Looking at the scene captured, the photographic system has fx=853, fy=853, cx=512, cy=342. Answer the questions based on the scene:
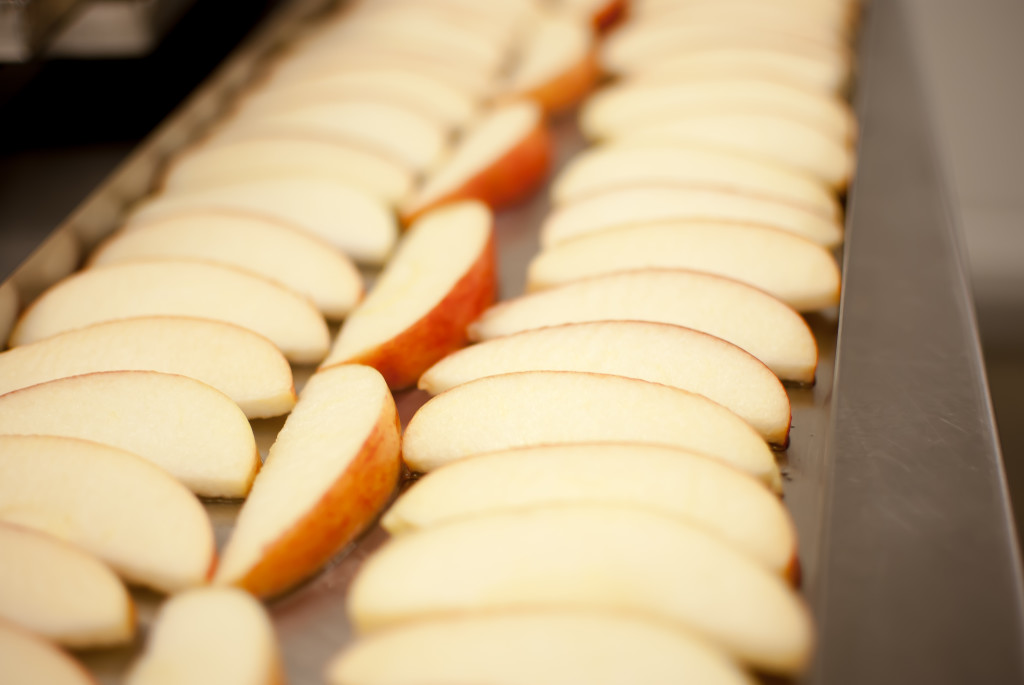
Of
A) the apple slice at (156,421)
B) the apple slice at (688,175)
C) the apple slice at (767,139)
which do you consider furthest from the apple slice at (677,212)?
the apple slice at (156,421)

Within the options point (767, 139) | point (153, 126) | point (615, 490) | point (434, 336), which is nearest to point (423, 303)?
point (434, 336)

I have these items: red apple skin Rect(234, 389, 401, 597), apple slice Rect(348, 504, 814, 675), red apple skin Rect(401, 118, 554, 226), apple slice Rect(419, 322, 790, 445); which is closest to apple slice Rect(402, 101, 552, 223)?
red apple skin Rect(401, 118, 554, 226)

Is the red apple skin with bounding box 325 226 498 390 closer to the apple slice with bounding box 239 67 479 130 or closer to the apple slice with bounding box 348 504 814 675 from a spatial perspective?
the apple slice with bounding box 348 504 814 675

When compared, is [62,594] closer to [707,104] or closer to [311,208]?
[311,208]

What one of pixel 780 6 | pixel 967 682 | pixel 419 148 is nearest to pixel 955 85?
pixel 780 6

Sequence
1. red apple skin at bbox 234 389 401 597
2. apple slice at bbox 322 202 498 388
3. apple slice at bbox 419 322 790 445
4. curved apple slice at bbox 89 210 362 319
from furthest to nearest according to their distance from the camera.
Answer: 1. curved apple slice at bbox 89 210 362 319
2. apple slice at bbox 322 202 498 388
3. apple slice at bbox 419 322 790 445
4. red apple skin at bbox 234 389 401 597

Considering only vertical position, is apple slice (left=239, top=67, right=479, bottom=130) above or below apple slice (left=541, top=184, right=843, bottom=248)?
above
